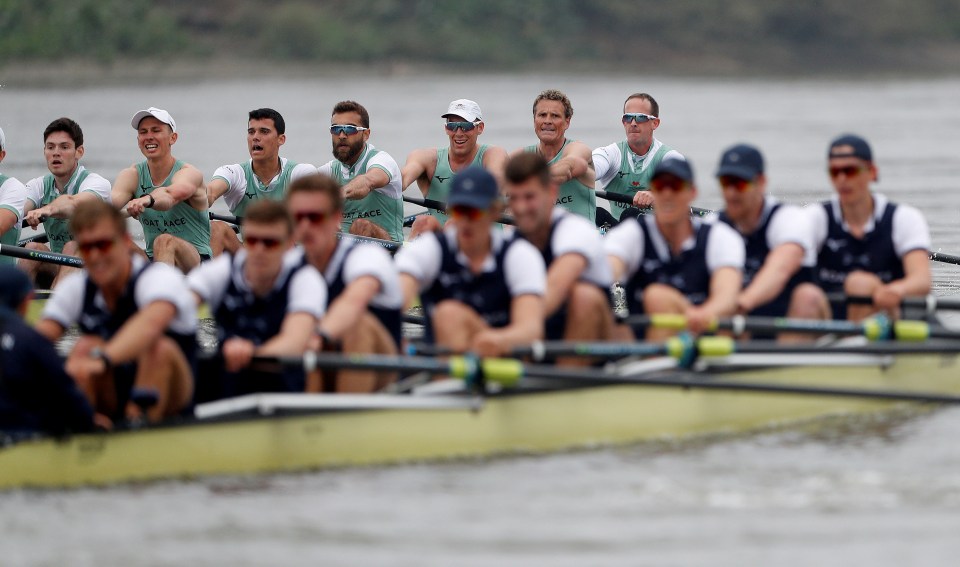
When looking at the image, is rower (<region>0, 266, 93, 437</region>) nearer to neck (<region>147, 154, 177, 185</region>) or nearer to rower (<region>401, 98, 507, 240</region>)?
neck (<region>147, 154, 177, 185</region>)

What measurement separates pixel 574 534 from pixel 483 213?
1.62 metres

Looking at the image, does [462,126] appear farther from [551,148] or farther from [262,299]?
[262,299]

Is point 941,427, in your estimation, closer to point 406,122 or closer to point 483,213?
point 483,213

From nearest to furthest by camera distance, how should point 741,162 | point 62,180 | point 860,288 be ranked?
point 741,162
point 860,288
point 62,180

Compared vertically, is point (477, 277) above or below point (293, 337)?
above

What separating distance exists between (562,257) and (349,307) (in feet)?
3.41

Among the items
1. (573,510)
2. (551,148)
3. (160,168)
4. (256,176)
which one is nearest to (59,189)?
(160,168)

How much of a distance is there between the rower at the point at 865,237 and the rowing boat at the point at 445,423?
0.42m

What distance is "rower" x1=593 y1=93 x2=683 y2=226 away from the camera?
12523mm

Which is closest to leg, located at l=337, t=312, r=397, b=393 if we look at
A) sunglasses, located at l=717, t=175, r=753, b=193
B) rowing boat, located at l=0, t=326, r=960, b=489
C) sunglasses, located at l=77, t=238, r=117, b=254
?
rowing boat, located at l=0, t=326, r=960, b=489

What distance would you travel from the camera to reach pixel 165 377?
23.0 ft

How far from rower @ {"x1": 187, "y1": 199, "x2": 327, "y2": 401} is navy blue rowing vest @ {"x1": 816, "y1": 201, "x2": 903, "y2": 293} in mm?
2777

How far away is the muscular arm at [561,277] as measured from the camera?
7.67 meters

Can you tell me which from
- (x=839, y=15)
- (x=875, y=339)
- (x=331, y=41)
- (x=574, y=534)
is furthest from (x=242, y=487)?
(x=839, y=15)
